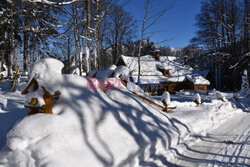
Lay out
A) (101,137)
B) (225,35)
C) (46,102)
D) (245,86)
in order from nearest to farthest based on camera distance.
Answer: (46,102), (101,137), (245,86), (225,35)

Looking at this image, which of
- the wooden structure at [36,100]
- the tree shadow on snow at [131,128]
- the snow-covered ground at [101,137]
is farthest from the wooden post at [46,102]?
Result: the tree shadow on snow at [131,128]

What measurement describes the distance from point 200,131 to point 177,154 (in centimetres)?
228

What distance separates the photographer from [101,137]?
345cm

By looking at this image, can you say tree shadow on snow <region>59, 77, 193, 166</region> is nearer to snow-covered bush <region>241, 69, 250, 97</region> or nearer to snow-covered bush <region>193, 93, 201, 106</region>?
snow-covered bush <region>193, 93, 201, 106</region>

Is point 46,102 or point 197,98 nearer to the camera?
point 46,102

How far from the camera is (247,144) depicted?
15.0 ft

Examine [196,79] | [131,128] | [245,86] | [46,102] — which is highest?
[46,102]

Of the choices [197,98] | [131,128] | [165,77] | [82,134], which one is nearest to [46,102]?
[82,134]

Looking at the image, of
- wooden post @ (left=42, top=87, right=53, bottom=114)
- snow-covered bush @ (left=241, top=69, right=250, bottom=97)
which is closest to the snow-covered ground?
wooden post @ (left=42, top=87, right=53, bottom=114)

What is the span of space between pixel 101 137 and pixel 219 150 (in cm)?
306

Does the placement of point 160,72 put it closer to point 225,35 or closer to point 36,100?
point 225,35

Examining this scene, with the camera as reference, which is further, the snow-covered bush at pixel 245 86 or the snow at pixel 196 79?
the snow at pixel 196 79

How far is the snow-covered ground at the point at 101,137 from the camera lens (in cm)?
271

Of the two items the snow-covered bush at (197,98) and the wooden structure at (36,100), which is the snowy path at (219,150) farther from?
the snow-covered bush at (197,98)
